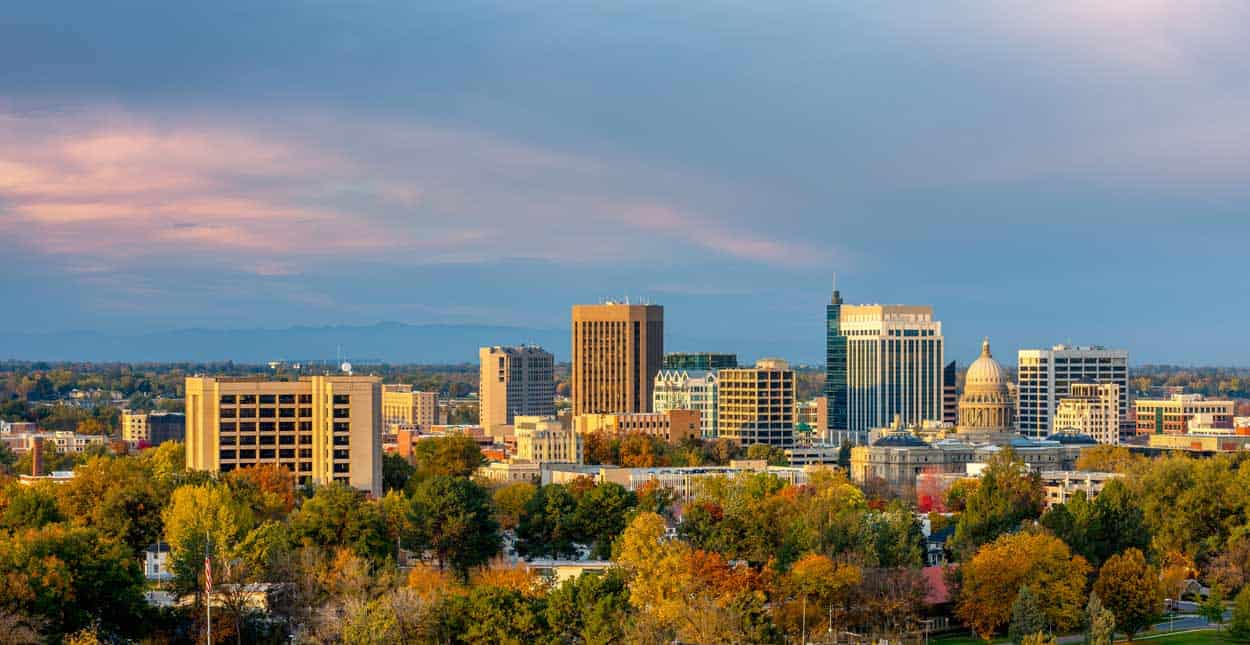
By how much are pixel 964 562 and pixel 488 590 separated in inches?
1354

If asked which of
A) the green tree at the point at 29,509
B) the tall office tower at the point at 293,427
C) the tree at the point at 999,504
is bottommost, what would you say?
the tree at the point at 999,504

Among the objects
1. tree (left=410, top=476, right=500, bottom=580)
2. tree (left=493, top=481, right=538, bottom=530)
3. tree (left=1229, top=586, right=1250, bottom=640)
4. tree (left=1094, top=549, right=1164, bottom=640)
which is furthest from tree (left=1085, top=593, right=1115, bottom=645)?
tree (left=493, top=481, right=538, bottom=530)

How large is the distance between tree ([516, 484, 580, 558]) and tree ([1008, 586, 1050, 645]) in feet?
109

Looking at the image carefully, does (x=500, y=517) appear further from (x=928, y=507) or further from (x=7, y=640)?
(x=7, y=640)

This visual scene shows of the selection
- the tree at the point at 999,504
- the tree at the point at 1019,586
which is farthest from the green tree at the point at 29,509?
the tree at the point at 999,504

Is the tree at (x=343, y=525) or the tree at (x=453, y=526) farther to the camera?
the tree at (x=453, y=526)

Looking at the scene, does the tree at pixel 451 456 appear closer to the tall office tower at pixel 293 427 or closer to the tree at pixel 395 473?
the tree at pixel 395 473

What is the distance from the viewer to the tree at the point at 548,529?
134250 mm

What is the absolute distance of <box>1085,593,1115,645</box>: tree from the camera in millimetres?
103125

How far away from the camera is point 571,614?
97500 millimetres

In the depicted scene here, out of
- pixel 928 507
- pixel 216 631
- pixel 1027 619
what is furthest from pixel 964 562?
pixel 928 507

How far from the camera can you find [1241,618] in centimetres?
11181

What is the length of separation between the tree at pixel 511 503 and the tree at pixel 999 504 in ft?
92.9

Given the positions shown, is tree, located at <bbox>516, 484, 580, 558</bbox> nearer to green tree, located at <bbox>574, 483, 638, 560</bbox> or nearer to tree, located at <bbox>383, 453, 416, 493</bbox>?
green tree, located at <bbox>574, 483, 638, 560</bbox>
